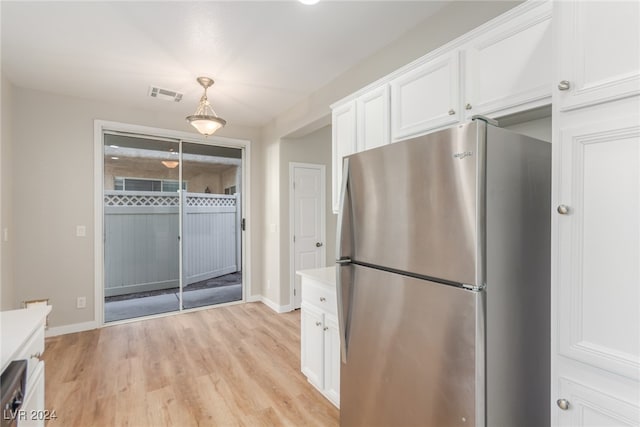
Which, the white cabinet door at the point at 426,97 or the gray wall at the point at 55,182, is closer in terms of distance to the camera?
the white cabinet door at the point at 426,97

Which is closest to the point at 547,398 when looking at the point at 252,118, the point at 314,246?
the point at 314,246

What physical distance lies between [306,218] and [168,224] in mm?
1916

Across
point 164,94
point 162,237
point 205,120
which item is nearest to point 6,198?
point 162,237

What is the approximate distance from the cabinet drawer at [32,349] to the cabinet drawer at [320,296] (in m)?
1.46

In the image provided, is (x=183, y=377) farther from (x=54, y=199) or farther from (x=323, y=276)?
(x=54, y=199)

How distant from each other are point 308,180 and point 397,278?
3357 millimetres

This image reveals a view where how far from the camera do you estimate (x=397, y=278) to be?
4.29 ft

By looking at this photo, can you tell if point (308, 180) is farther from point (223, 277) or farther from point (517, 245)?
point (517, 245)

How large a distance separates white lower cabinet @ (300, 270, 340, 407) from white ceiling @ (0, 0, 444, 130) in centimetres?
189

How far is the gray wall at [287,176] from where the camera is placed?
429cm

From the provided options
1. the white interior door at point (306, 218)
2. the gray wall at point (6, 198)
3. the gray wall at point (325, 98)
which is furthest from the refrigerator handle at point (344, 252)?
Answer: the gray wall at point (6, 198)

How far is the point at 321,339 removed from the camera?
218 centimetres

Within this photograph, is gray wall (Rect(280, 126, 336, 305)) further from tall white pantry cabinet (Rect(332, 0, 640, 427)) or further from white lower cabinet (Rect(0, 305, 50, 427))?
tall white pantry cabinet (Rect(332, 0, 640, 427))

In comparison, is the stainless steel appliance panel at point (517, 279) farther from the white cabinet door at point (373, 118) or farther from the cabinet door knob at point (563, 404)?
the white cabinet door at point (373, 118)
